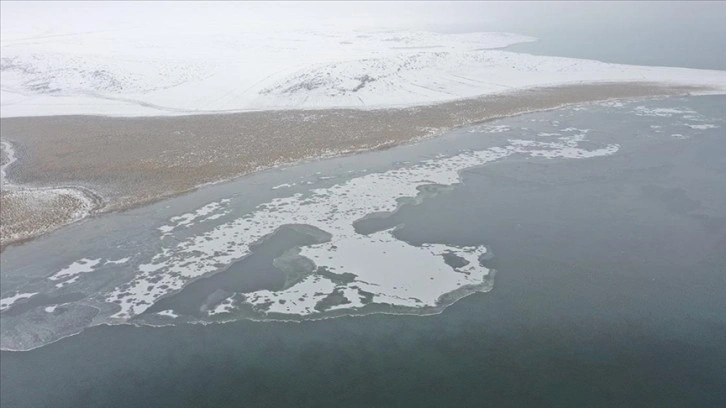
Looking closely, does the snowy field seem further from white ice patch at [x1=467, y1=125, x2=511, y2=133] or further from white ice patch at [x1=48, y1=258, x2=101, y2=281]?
white ice patch at [x1=48, y1=258, x2=101, y2=281]

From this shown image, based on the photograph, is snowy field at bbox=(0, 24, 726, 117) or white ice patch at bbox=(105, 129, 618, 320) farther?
snowy field at bbox=(0, 24, 726, 117)

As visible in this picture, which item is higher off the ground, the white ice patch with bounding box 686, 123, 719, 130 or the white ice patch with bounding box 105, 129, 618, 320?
the white ice patch with bounding box 686, 123, 719, 130

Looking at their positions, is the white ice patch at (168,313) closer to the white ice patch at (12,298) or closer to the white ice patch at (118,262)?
the white ice patch at (118,262)

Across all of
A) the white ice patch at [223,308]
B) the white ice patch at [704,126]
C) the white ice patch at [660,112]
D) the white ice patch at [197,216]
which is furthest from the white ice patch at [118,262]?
the white ice patch at [660,112]

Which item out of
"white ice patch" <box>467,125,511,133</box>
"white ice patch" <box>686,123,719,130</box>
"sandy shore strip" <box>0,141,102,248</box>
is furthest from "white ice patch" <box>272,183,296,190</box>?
"white ice patch" <box>686,123,719,130</box>

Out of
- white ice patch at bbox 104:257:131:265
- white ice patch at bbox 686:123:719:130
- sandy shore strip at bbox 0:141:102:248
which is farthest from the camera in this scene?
white ice patch at bbox 686:123:719:130

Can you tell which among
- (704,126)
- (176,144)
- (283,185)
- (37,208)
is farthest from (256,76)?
(704,126)

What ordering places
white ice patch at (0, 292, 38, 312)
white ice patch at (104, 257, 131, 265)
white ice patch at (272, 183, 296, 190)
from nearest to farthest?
white ice patch at (0, 292, 38, 312) < white ice patch at (104, 257, 131, 265) < white ice patch at (272, 183, 296, 190)

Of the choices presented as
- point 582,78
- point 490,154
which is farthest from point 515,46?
point 490,154
